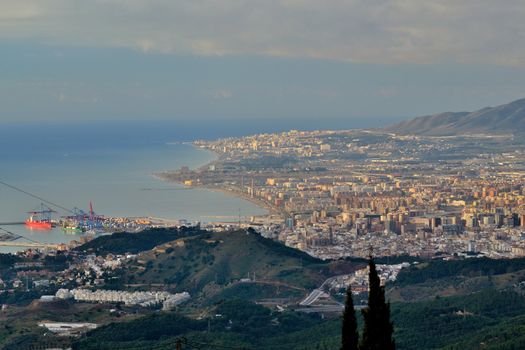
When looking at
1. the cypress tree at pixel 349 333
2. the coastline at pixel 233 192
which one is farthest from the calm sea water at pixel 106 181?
the cypress tree at pixel 349 333

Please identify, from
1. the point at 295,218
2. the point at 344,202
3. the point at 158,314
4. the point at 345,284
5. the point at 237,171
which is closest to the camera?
the point at 158,314

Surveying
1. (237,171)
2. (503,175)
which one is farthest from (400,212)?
(237,171)

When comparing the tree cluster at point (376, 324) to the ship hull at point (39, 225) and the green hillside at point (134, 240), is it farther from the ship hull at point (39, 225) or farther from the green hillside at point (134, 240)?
the ship hull at point (39, 225)

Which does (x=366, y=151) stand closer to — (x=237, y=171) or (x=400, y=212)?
(x=237, y=171)

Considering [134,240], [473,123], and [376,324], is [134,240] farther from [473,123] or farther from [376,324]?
[473,123]

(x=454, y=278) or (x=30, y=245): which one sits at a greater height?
(x=30, y=245)

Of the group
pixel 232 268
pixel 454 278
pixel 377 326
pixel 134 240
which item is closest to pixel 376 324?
pixel 377 326
